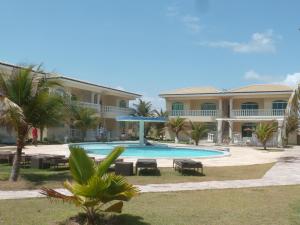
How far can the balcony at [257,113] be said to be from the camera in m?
38.9

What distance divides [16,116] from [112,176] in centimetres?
561

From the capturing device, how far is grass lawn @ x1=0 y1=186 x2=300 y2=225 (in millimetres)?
7402

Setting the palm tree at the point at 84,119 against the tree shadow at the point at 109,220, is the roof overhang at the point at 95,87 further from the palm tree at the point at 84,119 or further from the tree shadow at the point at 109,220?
the tree shadow at the point at 109,220

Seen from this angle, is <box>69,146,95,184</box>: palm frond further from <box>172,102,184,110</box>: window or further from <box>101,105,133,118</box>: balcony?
<box>172,102,184,110</box>: window

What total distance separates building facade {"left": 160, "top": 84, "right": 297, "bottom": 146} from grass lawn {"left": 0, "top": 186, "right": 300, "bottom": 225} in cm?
2739

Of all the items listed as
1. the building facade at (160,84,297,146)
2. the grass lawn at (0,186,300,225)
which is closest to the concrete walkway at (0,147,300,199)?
the grass lawn at (0,186,300,225)

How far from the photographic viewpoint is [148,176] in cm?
1366

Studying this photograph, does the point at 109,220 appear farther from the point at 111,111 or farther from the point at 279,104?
the point at 111,111

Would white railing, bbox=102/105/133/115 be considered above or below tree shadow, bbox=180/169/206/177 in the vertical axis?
above

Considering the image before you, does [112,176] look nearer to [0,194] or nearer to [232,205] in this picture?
[232,205]

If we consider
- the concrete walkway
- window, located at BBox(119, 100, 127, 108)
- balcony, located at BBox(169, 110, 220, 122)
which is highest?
window, located at BBox(119, 100, 127, 108)

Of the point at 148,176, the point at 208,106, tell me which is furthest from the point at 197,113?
the point at 148,176

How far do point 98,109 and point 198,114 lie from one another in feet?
36.0

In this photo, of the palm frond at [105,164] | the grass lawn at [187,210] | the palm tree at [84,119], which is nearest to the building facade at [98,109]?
the palm tree at [84,119]
